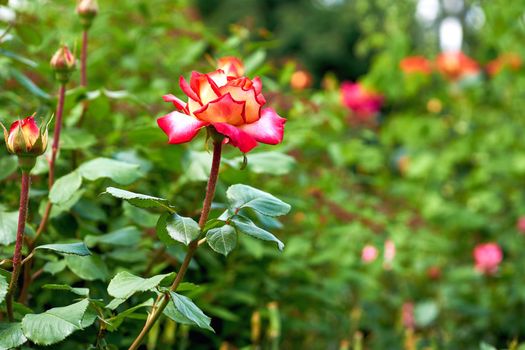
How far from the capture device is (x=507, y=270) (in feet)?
10.5

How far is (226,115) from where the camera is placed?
0.85m

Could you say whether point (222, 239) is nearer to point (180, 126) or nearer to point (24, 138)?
point (180, 126)

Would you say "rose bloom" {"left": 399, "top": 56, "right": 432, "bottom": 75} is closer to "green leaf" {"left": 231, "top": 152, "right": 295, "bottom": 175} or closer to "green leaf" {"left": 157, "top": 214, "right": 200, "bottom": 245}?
"green leaf" {"left": 231, "top": 152, "right": 295, "bottom": 175}

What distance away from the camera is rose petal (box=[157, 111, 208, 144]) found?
86 cm

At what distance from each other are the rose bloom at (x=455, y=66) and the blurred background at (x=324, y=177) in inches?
0.6

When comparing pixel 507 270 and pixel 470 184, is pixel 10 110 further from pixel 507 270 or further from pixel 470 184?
pixel 470 184

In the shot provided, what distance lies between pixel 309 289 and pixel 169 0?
1224 mm

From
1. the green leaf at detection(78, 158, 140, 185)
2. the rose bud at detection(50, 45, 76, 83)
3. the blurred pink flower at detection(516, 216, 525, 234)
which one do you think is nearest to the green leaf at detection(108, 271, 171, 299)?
the green leaf at detection(78, 158, 140, 185)

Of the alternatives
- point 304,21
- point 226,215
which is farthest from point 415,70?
point 304,21

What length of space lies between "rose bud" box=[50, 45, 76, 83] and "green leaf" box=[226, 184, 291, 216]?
43 centimetres

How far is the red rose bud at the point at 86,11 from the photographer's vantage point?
53.9 inches

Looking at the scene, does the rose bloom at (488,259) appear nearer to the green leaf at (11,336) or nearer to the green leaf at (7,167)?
the green leaf at (7,167)

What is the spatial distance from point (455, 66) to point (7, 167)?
339cm

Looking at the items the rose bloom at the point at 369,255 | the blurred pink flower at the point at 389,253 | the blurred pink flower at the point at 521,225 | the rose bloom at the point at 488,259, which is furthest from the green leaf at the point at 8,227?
the blurred pink flower at the point at 521,225
